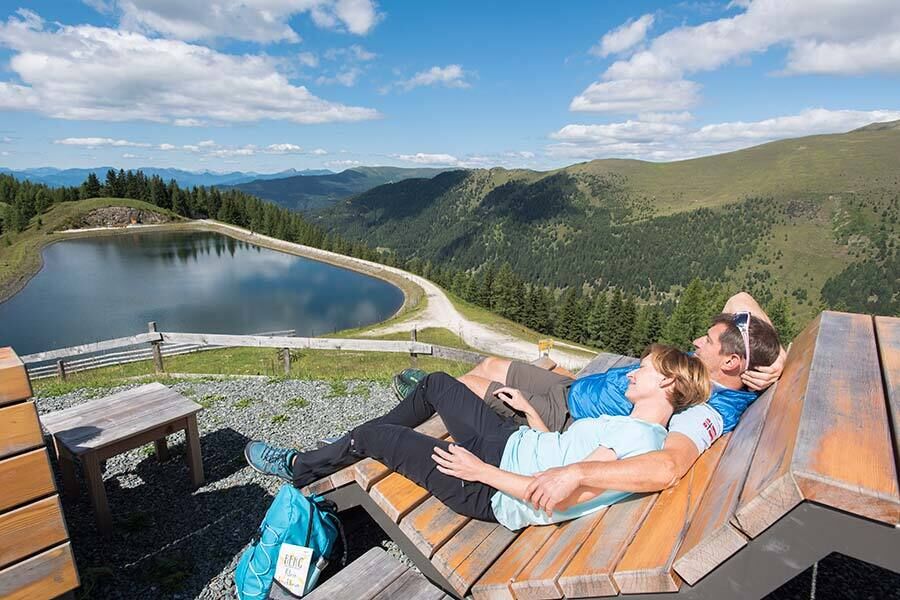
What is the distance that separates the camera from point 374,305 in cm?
4878

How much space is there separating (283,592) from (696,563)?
250cm

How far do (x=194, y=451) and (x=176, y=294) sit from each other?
5224cm

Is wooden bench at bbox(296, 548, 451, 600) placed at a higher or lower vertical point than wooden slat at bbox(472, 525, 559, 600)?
lower

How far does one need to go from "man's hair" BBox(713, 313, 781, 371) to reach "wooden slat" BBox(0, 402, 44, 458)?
386 cm

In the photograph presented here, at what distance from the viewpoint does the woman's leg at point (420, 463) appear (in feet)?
9.04

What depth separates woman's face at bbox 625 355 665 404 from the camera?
9.00 feet

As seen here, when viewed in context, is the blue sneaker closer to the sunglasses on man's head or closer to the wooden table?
the wooden table

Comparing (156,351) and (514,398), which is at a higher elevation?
(514,398)

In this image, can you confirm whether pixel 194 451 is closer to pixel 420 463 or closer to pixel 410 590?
pixel 420 463

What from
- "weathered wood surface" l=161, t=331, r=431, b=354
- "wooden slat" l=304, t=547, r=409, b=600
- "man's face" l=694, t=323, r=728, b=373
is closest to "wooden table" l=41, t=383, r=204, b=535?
"wooden slat" l=304, t=547, r=409, b=600

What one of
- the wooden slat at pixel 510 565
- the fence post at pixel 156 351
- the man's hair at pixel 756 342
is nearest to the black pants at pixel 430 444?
the wooden slat at pixel 510 565

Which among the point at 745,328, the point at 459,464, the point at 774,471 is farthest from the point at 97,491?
the point at 745,328

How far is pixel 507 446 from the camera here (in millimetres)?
2916

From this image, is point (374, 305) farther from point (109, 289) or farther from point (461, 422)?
point (461, 422)
